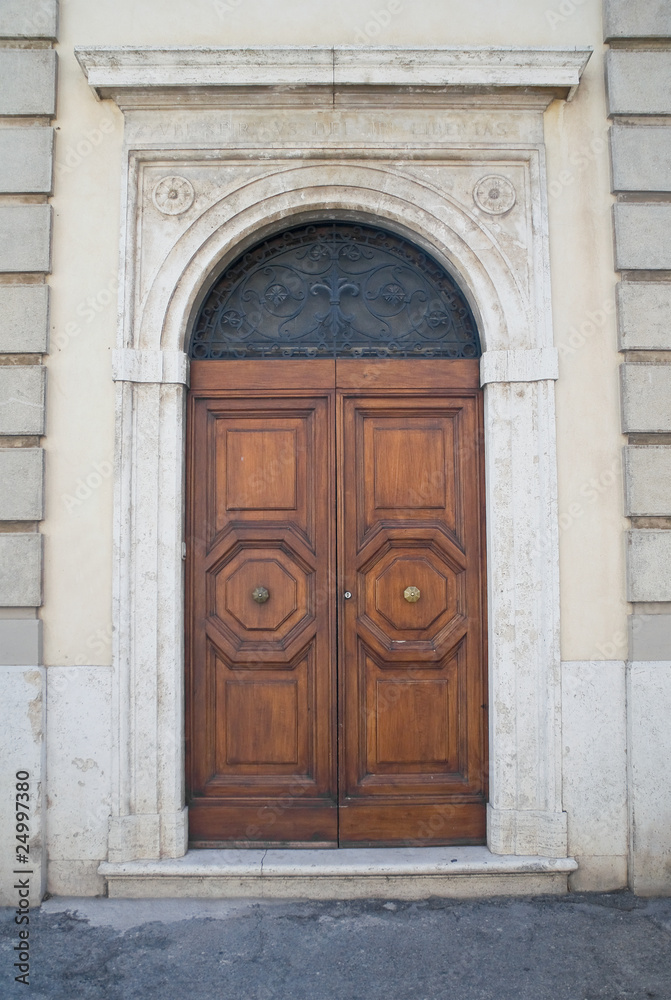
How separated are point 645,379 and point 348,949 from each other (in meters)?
3.15

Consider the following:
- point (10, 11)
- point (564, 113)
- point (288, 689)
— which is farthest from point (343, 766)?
point (10, 11)

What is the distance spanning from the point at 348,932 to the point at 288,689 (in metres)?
1.21

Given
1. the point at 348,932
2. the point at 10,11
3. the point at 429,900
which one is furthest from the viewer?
the point at 10,11

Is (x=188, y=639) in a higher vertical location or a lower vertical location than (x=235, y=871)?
higher

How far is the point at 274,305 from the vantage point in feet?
14.3

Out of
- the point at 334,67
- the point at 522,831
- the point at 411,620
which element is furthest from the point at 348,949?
the point at 334,67

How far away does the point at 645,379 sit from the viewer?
4055 mm

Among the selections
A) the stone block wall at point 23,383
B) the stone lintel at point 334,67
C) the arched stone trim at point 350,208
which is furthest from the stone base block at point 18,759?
the stone lintel at point 334,67

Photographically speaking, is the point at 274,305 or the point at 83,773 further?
the point at 274,305

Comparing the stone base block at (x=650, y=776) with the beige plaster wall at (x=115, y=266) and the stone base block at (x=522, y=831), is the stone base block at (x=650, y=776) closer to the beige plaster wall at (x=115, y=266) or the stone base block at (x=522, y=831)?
the beige plaster wall at (x=115, y=266)

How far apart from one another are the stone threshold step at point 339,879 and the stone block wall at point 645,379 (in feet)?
1.85

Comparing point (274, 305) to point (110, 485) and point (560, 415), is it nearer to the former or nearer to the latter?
point (110, 485)

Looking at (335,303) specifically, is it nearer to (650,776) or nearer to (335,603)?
(335,603)

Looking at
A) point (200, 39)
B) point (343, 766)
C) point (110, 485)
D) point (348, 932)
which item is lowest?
point (348, 932)
